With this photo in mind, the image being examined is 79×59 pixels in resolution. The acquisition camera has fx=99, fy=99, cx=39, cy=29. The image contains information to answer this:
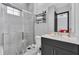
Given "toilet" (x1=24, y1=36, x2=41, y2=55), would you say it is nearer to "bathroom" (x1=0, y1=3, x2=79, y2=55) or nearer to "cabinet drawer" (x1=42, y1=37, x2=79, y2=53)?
"bathroom" (x1=0, y1=3, x2=79, y2=55)

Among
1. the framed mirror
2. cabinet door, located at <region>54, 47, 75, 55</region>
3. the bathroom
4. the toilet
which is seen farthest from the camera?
the toilet

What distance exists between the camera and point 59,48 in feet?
6.39

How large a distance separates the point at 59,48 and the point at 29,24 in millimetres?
1881

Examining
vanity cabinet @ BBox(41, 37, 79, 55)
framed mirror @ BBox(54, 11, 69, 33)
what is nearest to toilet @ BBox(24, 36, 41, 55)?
vanity cabinet @ BBox(41, 37, 79, 55)

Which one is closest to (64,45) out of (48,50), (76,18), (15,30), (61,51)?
(61,51)

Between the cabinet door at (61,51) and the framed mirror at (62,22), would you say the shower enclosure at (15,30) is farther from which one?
the cabinet door at (61,51)

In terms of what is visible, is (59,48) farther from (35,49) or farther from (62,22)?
(35,49)

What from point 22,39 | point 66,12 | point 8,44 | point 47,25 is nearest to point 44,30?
point 47,25

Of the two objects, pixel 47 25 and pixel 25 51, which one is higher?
pixel 47 25

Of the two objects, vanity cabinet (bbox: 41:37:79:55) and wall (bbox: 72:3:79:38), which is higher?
wall (bbox: 72:3:79:38)

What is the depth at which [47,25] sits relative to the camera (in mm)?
3146

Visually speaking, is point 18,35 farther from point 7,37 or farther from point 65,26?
point 65,26

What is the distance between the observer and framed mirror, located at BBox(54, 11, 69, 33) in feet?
8.47

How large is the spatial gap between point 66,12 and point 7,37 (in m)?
1.63
